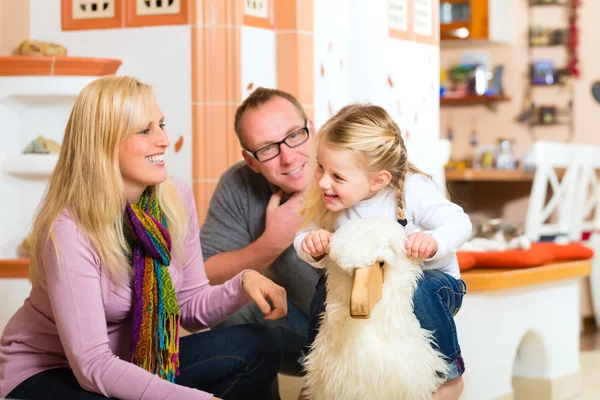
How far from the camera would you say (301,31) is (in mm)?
3549

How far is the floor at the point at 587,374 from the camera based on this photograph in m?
2.97

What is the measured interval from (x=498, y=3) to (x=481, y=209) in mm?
1626

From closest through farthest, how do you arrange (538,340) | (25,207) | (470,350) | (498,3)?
(470,350) → (538,340) → (25,207) → (498,3)

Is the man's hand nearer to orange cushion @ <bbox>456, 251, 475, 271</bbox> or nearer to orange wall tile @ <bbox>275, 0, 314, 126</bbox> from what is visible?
orange cushion @ <bbox>456, 251, 475, 271</bbox>

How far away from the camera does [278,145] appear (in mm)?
2270

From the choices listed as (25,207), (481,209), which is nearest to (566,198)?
Answer: (481,209)

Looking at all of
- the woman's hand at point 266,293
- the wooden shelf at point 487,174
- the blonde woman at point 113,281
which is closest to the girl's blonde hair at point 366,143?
the woman's hand at point 266,293

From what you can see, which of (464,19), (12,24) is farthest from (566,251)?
(464,19)

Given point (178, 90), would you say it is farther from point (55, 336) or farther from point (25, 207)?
point (55, 336)

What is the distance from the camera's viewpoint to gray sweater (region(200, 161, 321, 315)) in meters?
2.45

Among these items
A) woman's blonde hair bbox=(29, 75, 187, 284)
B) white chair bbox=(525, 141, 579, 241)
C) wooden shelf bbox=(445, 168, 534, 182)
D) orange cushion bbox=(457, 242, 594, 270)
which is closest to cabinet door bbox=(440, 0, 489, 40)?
wooden shelf bbox=(445, 168, 534, 182)

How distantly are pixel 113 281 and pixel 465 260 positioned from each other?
115 centimetres

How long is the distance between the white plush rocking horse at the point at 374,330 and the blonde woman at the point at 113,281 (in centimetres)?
26

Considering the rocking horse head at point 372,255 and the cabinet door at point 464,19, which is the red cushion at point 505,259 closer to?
the rocking horse head at point 372,255
